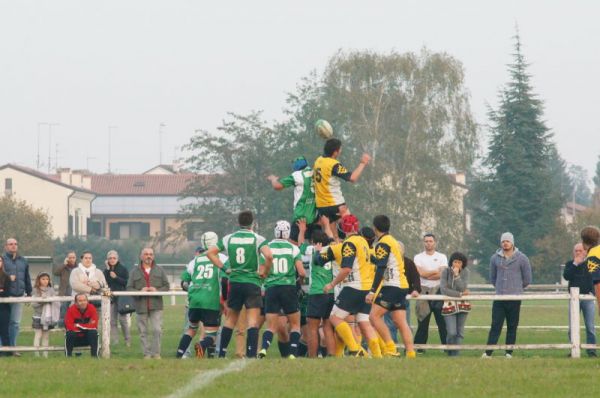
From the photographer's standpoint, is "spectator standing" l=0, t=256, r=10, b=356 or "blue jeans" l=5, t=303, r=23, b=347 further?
"blue jeans" l=5, t=303, r=23, b=347

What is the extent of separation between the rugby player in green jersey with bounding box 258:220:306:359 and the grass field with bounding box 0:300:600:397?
103 cm

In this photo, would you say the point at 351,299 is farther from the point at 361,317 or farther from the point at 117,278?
the point at 117,278

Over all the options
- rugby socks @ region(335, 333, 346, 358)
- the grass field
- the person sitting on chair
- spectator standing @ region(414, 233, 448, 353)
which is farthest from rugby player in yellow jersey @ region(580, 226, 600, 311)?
Answer: the person sitting on chair

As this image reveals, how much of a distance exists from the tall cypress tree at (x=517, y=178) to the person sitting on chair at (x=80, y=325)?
63159mm

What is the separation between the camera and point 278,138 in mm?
90500

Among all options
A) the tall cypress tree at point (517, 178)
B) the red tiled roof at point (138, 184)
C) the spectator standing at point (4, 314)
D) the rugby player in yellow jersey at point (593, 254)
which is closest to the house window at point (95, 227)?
the red tiled roof at point (138, 184)

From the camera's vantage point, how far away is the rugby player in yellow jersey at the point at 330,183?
66.4 feet

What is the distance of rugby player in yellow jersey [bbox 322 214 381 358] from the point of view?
18.9 m

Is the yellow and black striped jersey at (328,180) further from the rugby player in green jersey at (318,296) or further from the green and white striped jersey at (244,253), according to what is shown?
the green and white striped jersey at (244,253)

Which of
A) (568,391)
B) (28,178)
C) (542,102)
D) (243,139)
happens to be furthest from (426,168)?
(568,391)

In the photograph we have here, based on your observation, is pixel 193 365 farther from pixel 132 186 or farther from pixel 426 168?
pixel 132 186

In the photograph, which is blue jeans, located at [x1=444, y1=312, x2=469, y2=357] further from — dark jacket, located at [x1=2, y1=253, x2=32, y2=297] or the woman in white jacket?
dark jacket, located at [x1=2, y1=253, x2=32, y2=297]

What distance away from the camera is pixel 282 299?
64.2ft

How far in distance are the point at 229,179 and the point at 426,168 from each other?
16.0 meters
